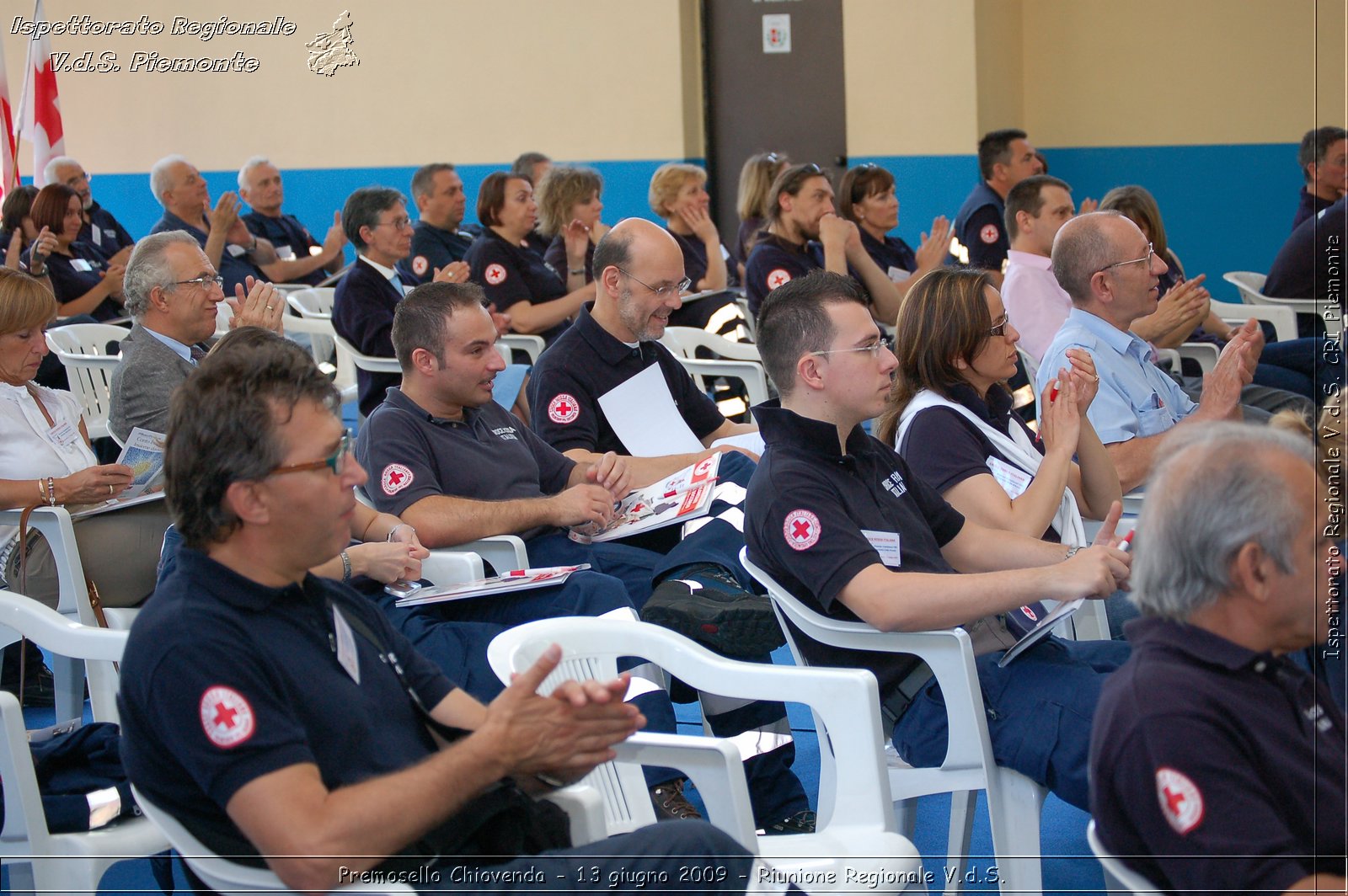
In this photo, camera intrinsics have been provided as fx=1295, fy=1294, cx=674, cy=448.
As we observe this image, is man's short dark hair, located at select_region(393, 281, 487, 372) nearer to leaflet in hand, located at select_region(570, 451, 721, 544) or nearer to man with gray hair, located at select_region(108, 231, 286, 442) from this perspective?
man with gray hair, located at select_region(108, 231, 286, 442)

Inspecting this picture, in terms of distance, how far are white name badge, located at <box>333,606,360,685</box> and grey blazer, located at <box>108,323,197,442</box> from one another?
191 cm

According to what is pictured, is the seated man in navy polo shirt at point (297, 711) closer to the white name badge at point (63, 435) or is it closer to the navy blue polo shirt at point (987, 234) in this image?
the white name badge at point (63, 435)

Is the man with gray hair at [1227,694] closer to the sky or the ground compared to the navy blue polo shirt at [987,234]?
closer to the ground

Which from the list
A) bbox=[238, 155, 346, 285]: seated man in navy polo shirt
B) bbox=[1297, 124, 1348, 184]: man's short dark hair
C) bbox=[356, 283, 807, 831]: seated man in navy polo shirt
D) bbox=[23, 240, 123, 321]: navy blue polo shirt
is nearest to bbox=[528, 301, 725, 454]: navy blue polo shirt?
bbox=[356, 283, 807, 831]: seated man in navy polo shirt

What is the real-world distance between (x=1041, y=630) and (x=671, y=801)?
0.78 meters

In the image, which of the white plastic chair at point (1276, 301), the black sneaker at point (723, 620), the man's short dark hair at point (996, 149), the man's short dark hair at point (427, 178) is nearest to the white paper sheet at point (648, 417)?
the black sneaker at point (723, 620)

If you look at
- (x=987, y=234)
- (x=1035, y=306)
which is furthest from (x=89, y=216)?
(x=1035, y=306)

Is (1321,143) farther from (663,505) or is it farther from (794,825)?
(794,825)

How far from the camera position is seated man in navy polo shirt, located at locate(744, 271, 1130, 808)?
2145mm

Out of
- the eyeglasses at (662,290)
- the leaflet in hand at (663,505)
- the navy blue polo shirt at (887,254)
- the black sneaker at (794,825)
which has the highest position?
the navy blue polo shirt at (887,254)

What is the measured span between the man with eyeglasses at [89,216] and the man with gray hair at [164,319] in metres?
4.28

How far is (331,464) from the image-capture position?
1659 millimetres

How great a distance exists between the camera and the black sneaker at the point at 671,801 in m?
2.45

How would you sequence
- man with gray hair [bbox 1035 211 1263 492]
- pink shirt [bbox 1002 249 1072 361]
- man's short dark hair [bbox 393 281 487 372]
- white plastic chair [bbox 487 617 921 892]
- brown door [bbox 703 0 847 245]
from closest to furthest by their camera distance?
white plastic chair [bbox 487 617 921 892] → man's short dark hair [bbox 393 281 487 372] → man with gray hair [bbox 1035 211 1263 492] → pink shirt [bbox 1002 249 1072 361] → brown door [bbox 703 0 847 245]
